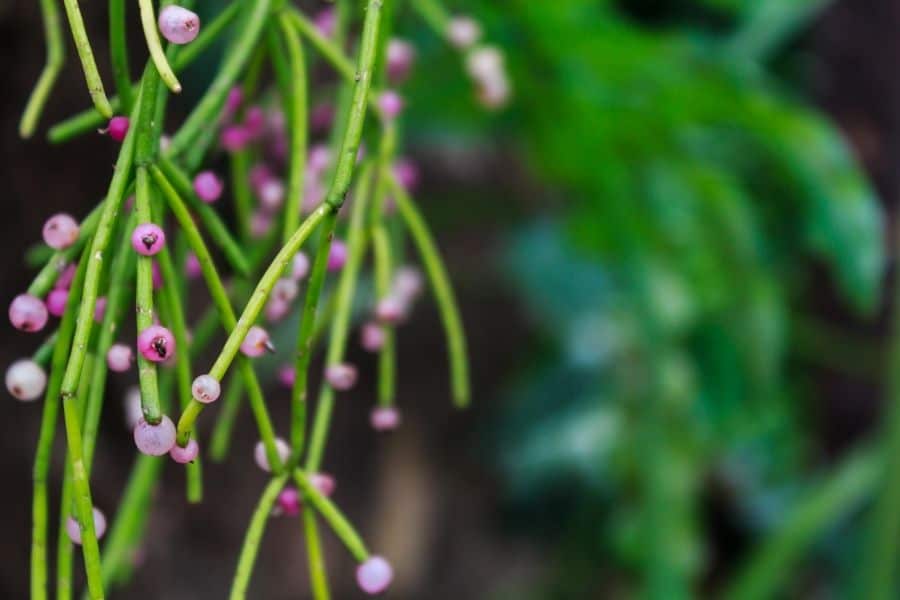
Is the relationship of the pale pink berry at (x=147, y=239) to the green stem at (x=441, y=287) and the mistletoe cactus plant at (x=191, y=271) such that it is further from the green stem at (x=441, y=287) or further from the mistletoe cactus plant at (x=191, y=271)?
the green stem at (x=441, y=287)

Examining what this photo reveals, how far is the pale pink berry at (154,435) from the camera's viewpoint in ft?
0.93

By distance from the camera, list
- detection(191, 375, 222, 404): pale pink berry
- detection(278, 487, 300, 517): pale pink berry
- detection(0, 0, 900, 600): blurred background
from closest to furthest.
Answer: detection(191, 375, 222, 404): pale pink berry
detection(278, 487, 300, 517): pale pink berry
detection(0, 0, 900, 600): blurred background

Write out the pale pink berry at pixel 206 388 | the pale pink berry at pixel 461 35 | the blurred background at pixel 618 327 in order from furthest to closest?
the blurred background at pixel 618 327, the pale pink berry at pixel 461 35, the pale pink berry at pixel 206 388

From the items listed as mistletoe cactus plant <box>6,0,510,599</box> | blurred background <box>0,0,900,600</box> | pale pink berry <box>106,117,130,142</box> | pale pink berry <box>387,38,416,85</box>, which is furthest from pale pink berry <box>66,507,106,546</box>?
blurred background <box>0,0,900,600</box>

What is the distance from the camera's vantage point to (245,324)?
0.28 m

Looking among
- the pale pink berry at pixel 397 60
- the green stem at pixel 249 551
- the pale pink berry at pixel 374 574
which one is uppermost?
the pale pink berry at pixel 397 60

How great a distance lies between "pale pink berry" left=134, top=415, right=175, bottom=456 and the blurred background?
0.49m

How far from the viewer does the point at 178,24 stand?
307 millimetres

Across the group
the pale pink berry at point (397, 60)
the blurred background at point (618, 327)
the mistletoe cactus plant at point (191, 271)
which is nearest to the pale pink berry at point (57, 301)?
the mistletoe cactus plant at point (191, 271)

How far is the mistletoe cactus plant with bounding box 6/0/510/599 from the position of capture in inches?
11.6

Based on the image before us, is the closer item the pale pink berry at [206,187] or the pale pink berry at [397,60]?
the pale pink berry at [206,187]

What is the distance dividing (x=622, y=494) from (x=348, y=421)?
0.93 feet

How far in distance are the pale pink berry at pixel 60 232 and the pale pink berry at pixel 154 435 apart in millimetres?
87

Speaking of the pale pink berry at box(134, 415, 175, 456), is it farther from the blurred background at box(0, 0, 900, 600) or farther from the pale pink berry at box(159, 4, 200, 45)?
the blurred background at box(0, 0, 900, 600)
